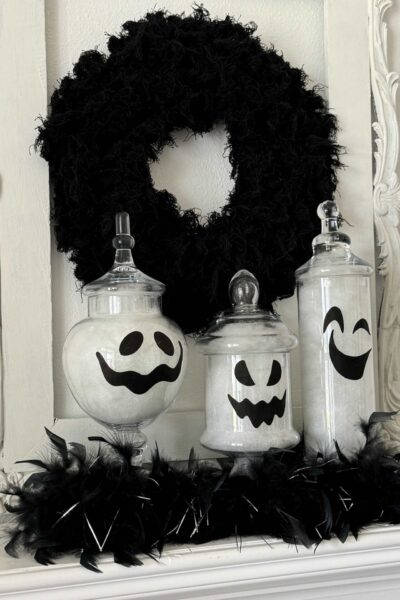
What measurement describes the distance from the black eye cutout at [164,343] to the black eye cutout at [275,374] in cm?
13

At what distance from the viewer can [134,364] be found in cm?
85

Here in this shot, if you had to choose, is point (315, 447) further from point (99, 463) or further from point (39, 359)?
point (39, 359)

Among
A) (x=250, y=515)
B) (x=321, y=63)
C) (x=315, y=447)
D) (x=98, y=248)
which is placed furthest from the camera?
(x=321, y=63)

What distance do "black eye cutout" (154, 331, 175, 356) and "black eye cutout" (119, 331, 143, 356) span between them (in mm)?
24

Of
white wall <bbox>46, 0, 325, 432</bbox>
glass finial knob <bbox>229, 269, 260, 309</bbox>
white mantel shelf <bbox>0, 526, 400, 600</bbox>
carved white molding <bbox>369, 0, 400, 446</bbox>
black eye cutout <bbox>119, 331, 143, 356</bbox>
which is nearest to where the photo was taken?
white mantel shelf <bbox>0, 526, 400, 600</bbox>

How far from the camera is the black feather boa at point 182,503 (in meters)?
0.75

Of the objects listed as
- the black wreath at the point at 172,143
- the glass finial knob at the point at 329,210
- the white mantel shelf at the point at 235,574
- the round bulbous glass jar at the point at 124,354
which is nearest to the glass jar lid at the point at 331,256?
the glass finial knob at the point at 329,210

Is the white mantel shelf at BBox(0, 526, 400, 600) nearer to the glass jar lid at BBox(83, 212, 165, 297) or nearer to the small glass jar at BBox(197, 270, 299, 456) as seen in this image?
the small glass jar at BBox(197, 270, 299, 456)

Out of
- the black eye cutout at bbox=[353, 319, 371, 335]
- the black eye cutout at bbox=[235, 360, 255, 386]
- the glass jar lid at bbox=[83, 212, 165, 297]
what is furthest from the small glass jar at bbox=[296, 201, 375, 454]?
the glass jar lid at bbox=[83, 212, 165, 297]

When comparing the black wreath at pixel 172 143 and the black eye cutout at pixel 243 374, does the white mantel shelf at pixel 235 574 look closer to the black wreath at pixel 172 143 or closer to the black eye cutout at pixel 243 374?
the black eye cutout at pixel 243 374

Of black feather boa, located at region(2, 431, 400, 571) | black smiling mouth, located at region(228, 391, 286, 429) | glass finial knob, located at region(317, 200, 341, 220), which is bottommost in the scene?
black feather boa, located at region(2, 431, 400, 571)

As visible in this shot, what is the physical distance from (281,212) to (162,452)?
43 centimetres

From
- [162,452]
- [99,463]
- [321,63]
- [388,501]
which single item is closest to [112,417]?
[99,463]

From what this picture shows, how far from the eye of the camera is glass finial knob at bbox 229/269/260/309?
952mm
